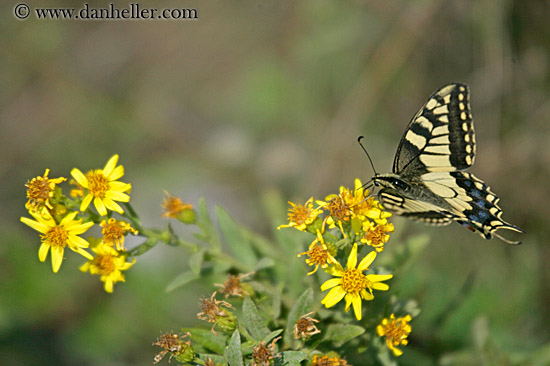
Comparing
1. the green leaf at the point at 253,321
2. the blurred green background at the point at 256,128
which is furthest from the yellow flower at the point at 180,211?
the blurred green background at the point at 256,128

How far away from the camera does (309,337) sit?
9.29ft

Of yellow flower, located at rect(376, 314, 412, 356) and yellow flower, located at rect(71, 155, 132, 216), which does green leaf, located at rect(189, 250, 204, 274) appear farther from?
yellow flower, located at rect(376, 314, 412, 356)

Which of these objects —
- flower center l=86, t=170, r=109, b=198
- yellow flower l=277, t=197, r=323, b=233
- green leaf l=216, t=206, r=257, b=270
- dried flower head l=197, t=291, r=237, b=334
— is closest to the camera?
dried flower head l=197, t=291, r=237, b=334

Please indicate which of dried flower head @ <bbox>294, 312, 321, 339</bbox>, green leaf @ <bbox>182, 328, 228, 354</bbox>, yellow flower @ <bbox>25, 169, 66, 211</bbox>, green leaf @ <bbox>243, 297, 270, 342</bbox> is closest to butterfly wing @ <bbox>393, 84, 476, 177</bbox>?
dried flower head @ <bbox>294, 312, 321, 339</bbox>

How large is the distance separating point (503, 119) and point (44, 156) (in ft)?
20.2

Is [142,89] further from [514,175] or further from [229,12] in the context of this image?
[514,175]

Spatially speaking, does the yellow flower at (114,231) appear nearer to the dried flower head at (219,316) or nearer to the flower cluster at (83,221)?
the flower cluster at (83,221)

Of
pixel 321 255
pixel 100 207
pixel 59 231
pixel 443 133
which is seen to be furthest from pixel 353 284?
pixel 59 231

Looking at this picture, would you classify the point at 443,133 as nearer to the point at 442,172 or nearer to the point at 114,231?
the point at 442,172

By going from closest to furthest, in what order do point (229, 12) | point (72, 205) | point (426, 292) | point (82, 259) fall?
point (72, 205) → point (426, 292) → point (82, 259) → point (229, 12)

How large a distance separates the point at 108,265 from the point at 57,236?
15.2 inches

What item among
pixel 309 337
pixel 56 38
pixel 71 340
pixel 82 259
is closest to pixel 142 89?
pixel 56 38

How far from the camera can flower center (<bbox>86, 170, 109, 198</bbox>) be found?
326 cm

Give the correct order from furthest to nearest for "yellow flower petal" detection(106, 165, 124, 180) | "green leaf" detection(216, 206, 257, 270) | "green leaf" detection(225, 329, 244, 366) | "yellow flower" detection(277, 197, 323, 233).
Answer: "green leaf" detection(216, 206, 257, 270), "yellow flower petal" detection(106, 165, 124, 180), "yellow flower" detection(277, 197, 323, 233), "green leaf" detection(225, 329, 244, 366)
